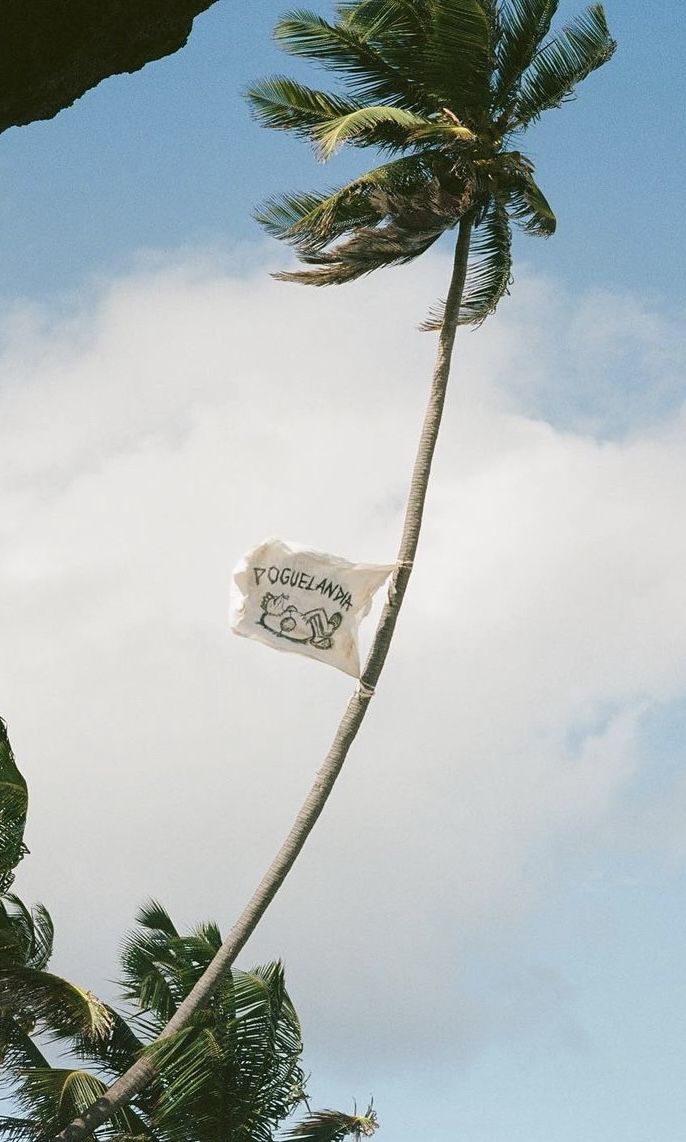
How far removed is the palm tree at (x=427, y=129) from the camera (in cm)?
1831

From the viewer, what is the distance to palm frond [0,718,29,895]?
52.1 feet

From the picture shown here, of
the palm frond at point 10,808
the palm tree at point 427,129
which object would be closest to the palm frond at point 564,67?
the palm tree at point 427,129

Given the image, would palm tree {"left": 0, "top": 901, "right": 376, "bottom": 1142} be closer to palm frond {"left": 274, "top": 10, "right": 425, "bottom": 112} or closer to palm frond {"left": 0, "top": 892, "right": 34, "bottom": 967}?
palm frond {"left": 0, "top": 892, "right": 34, "bottom": 967}

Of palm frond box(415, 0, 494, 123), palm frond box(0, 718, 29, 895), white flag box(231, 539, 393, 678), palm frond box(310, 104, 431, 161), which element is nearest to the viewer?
white flag box(231, 539, 393, 678)

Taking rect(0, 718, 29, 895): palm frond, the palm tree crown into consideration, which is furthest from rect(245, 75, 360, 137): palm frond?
rect(0, 718, 29, 895): palm frond

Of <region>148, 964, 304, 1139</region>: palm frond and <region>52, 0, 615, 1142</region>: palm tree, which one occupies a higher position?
<region>52, 0, 615, 1142</region>: palm tree

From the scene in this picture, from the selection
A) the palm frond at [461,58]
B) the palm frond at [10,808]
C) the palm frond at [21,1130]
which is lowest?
the palm frond at [21,1130]

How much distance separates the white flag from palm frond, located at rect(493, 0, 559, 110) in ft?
24.6

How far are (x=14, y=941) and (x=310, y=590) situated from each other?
5407 millimetres

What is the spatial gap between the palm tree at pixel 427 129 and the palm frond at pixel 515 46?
0.06 feet

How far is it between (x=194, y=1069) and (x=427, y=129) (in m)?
12.4

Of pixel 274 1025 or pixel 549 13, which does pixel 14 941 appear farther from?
pixel 549 13

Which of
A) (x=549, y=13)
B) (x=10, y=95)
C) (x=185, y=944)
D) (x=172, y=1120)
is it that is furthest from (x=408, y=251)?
(x=10, y=95)

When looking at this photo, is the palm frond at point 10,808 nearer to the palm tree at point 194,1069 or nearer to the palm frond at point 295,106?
the palm tree at point 194,1069
